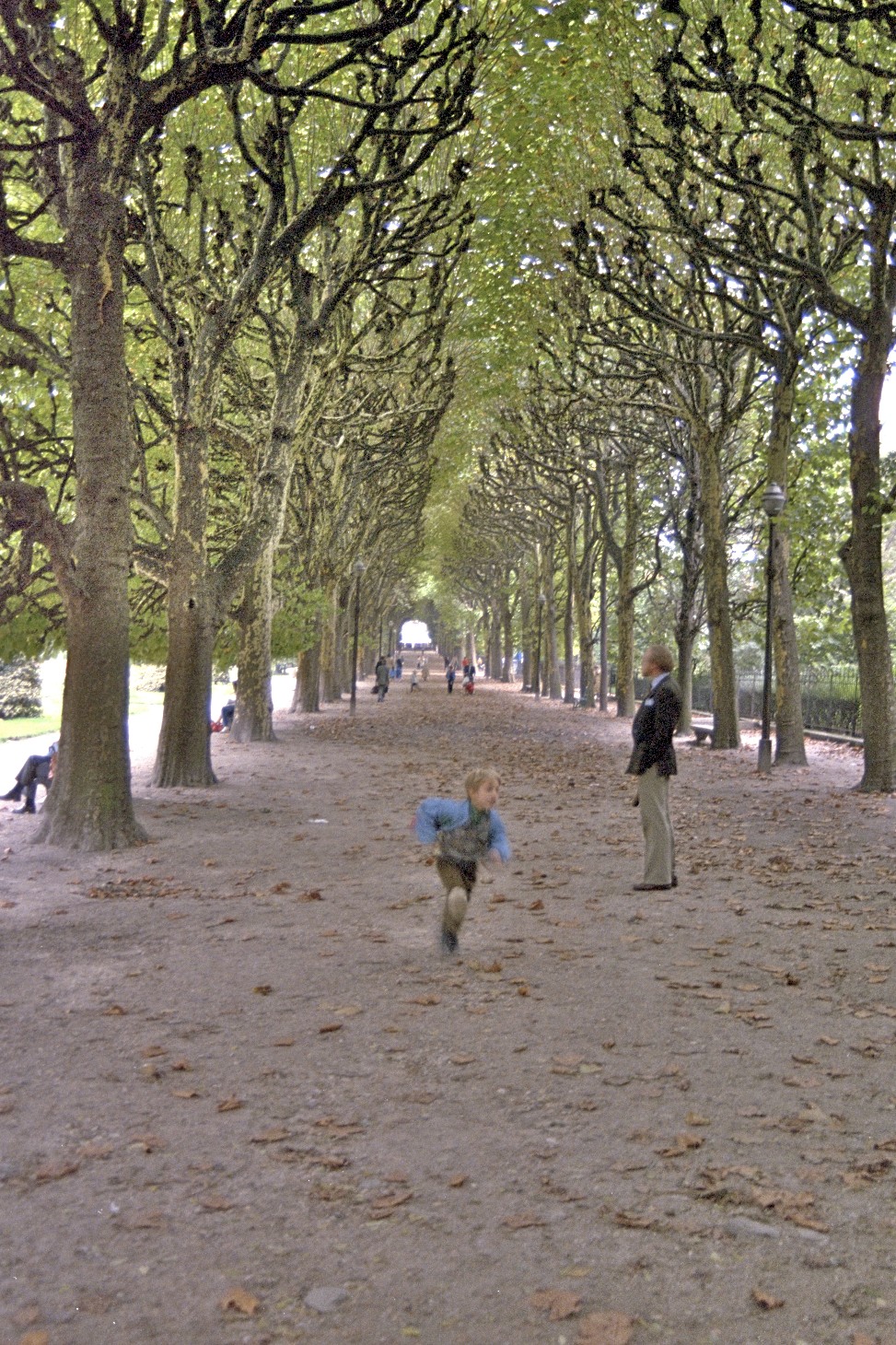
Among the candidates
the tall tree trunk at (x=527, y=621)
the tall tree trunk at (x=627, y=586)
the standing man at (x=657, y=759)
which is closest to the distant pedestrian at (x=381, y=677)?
the tall tree trunk at (x=527, y=621)

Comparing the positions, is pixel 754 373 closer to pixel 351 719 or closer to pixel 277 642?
pixel 277 642

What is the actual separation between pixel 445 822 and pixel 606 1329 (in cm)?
438

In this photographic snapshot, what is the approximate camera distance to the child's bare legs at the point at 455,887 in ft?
25.9

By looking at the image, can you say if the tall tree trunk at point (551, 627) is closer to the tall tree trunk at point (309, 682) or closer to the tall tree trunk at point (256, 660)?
the tall tree trunk at point (309, 682)

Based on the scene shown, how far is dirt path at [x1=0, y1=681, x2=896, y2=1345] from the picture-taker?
369 centimetres

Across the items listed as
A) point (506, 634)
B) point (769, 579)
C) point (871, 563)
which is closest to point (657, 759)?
point (871, 563)

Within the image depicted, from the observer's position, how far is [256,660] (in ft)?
80.5

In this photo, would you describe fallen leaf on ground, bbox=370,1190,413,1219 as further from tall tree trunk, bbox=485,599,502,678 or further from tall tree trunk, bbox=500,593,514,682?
tall tree trunk, bbox=485,599,502,678

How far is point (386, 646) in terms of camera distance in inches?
3720

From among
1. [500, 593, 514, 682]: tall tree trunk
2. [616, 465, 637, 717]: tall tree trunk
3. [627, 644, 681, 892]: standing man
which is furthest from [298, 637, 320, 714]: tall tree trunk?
[500, 593, 514, 682]: tall tree trunk

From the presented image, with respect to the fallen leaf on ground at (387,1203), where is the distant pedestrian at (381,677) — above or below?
above

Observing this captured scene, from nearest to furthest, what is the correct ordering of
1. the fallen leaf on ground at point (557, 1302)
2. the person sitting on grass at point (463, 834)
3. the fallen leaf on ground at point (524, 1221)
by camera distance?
the fallen leaf on ground at point (557, 1302) < the fallen leaf on ground at point (524, 1221) < the person sitting on grass at point (463, 834)

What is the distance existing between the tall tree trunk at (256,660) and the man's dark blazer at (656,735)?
1206cm

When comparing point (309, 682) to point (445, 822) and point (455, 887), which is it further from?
point (445, 822)
